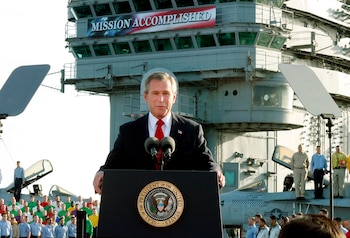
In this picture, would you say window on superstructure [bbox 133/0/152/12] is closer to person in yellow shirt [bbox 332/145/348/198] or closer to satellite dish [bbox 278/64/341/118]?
person in yellow shirt [bbox 332/145/348/198]

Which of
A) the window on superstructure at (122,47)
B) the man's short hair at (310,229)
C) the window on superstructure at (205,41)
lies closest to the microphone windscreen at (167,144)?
the man's short hair at (310,229)

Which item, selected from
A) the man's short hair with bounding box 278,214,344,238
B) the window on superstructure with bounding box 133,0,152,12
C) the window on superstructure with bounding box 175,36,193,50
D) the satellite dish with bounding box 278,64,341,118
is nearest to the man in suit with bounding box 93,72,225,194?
the man's short hair with bounding box 278,214,344,238

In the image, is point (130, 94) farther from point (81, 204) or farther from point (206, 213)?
point (206, 213)

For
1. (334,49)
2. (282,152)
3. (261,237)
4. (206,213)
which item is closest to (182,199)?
(206,213)

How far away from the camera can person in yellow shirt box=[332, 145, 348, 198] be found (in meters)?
27.7

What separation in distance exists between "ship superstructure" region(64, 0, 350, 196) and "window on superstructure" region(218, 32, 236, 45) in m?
0.04

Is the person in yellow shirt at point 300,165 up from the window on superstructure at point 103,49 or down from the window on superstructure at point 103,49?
down

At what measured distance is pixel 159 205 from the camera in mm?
4992

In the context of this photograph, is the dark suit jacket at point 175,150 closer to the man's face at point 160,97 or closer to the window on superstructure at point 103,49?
the man's face at point 160,97

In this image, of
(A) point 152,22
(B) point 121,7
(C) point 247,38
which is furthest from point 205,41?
(B) point 121,7

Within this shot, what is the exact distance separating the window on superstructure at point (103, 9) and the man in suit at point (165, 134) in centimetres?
3589

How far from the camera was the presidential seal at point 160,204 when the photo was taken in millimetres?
4984

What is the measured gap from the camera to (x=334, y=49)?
151ft

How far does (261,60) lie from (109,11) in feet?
25.5
